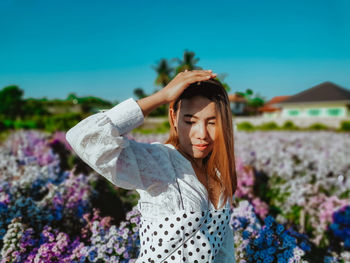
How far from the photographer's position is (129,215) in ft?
6.43

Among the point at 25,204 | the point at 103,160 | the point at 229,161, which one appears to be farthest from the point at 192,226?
the point at 25,204

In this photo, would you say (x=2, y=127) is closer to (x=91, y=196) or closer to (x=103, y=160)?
(x=91, y=196)

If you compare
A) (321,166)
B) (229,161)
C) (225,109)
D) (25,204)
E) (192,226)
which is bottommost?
(321,166)

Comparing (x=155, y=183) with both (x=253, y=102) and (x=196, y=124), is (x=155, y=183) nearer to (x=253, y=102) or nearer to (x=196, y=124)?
(x=196, y=124)

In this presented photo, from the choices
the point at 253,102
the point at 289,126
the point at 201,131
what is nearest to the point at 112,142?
the point at 201,131

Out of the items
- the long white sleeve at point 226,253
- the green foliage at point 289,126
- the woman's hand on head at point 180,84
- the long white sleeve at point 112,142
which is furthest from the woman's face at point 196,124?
the green foliage at point 289,126

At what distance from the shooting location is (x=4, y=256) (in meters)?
1.83

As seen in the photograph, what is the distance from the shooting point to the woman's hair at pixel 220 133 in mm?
1314

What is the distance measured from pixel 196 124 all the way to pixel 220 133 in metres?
0.14

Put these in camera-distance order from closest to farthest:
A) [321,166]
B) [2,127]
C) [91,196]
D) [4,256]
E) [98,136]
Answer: [98,136]
[4,256]
[91,196]
[321,166]
[2,127]

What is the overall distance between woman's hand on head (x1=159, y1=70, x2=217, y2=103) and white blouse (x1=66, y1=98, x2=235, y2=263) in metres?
0.15

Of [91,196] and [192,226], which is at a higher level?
[192,226]

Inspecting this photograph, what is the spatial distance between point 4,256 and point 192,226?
1.54 m

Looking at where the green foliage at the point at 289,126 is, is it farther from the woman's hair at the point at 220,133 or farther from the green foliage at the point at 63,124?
the woman's hair at the point at 220,133
